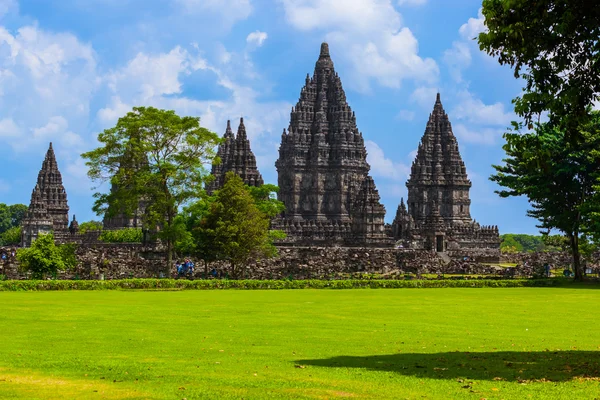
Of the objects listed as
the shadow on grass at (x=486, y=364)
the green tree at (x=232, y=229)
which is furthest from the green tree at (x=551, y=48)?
the green tree at (x=232, y=229)

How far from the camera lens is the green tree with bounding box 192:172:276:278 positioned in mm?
59812

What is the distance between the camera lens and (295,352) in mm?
19031

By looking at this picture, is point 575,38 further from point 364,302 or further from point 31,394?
point 364,302

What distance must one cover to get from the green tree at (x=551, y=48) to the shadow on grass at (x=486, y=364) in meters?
4.51

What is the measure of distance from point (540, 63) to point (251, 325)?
1141cm

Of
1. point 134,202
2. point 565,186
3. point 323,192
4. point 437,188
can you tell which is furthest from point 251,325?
point 437,188

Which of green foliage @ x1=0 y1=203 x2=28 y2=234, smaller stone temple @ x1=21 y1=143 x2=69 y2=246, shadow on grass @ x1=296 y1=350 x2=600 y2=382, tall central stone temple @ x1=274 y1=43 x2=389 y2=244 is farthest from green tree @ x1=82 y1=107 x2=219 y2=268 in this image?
green foliage @ x1=0 y1=203 x2=28 y2=234

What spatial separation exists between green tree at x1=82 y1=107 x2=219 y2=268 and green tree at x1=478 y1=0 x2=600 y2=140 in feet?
136

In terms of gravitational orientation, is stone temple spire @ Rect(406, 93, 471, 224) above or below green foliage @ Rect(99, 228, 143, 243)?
above

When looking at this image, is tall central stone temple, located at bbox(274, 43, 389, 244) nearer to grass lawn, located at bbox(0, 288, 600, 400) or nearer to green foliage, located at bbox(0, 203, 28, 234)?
green foliage, located at bbox(0, 203, 28, 234)

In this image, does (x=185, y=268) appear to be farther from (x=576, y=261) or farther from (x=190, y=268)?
(x=576, y=261)

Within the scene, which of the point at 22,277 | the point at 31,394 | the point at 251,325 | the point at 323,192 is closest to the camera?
the point at 31,394

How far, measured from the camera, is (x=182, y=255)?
70438 mm

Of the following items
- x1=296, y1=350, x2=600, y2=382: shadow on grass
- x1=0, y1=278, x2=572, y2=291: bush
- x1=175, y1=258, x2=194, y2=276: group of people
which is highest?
x1=175, y1=258, x2=194, y2=276: group of people
